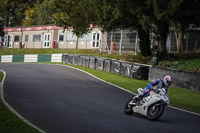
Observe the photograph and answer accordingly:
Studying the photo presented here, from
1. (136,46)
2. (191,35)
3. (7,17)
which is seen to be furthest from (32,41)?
(191,35)

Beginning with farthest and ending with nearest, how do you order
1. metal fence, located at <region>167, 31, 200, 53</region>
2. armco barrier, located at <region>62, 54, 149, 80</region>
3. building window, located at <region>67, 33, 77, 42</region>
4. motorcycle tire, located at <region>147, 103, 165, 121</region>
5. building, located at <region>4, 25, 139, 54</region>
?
building window, located at <region>67, 33, 77, 42</region> → building, located at <region>4, 25, 139, 54</region> → metal fence, located at <region>167, 31, 200, 53</region> → armco barrier, located at <region>62, 54, 149, 80</region> → motorcycle tire, located at <region>147, 103, 165, 121</region>

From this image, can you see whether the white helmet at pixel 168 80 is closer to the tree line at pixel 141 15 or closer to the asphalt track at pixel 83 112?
the asphalt track at pixel 83 112

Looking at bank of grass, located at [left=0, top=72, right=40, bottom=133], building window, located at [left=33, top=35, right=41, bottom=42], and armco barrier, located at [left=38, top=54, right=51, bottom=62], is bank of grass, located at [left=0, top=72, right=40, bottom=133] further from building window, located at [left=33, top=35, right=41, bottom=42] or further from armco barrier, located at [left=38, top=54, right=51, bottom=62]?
building window, located at [left=33, top=35, right=41, bottom=42]

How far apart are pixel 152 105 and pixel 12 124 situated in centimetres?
438

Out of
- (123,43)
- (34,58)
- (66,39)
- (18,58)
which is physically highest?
(66,39)

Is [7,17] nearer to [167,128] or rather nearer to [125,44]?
[125,44]

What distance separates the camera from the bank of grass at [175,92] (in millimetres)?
16100

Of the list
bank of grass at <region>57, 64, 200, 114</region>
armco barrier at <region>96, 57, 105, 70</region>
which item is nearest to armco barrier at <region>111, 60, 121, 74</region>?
bank of grass at <region>57, 64, 200, 114</region>

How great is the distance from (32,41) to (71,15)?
2708cm

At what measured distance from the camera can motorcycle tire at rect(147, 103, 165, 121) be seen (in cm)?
1130

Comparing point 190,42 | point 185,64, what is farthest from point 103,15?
point 190,42

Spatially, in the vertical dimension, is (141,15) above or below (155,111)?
above

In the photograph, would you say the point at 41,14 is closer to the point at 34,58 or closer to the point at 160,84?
the point at 34,58

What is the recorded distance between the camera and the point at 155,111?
1152cm
